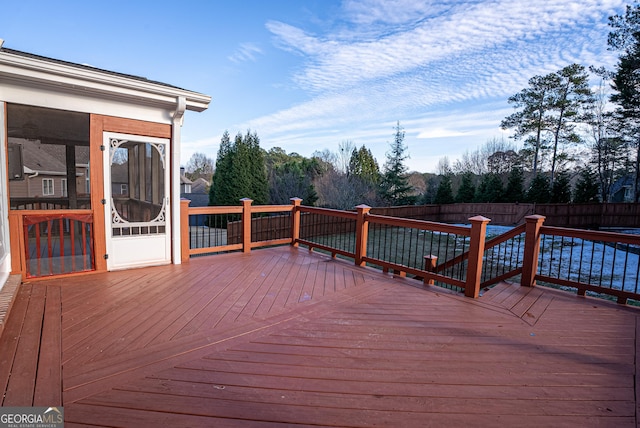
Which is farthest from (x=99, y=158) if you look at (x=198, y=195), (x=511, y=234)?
(x=198, y=195)

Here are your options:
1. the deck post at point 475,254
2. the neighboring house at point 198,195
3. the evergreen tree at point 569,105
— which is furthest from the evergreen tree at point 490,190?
the neighboring house at point 198,195

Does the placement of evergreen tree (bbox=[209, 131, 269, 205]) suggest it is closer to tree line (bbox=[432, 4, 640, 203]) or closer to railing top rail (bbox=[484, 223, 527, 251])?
tree line (bbox=[432, 4, 640, 203])

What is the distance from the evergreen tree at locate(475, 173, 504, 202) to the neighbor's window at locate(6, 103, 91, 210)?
2019 cm

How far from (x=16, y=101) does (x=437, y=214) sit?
57.5ft

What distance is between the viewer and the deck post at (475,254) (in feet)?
11.0

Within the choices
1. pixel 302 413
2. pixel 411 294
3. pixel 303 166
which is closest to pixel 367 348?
pixel 302 413

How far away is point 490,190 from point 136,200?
66.1 ft

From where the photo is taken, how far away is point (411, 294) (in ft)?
11.6

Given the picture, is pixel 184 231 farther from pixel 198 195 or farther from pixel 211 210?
pixel 198 195

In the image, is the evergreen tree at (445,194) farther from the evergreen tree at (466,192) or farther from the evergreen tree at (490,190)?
the evergreen tree at (490,190)

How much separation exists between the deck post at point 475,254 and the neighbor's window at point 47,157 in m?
4.76

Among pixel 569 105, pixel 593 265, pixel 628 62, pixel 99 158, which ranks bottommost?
pixel 593 265

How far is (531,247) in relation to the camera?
375 centimetres

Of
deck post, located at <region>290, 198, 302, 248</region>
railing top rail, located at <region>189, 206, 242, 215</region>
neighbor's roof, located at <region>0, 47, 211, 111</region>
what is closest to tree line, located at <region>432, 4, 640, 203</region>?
deck post, located at <region>290, 198, 302, 248</region>
